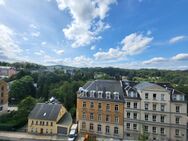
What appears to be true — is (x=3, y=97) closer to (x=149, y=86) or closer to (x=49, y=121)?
(x=49, y=121)

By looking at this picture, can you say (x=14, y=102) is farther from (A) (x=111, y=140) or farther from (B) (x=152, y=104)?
(B) (x=152, y=104)

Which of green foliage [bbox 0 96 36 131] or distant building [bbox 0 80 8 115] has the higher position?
distant building [bbox 0 80 8 115]

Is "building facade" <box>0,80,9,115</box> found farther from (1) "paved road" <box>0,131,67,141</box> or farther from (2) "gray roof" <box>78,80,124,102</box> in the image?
(2) "gray roof" <box>78,80,124,102</box>

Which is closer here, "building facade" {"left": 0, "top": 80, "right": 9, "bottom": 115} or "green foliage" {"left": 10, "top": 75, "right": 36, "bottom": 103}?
"building facade" {"left": 0, "top": 80, "right": 9, "bottom": 115}

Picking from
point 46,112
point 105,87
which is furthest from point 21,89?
point 105,87

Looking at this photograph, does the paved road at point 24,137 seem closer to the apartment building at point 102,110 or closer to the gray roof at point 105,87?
the apartment building at point 102,110

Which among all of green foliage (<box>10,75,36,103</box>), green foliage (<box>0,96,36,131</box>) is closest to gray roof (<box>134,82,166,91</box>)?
green foliage (<box>0,96,36,131</box>)
